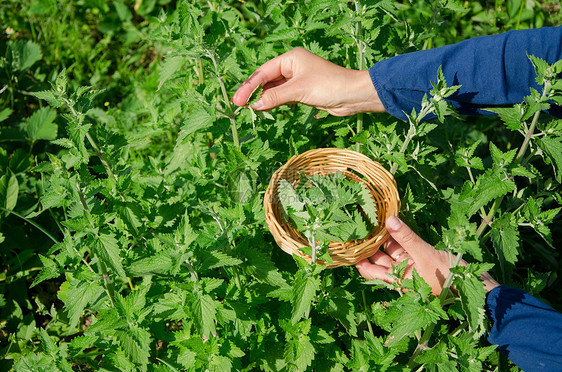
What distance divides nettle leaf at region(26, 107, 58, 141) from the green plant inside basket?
2.44 metres

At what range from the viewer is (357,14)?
8.09ft

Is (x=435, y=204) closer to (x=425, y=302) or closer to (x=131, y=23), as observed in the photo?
(x=425, y=302)

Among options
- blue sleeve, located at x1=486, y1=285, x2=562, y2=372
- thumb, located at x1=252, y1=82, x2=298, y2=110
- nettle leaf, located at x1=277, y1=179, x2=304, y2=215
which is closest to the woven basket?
nettle leaf, located at x1=277, y1=179, x2=304, y2=215

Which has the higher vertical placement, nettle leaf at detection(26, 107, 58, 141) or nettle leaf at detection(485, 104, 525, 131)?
nettle leaf at detection(485, 104, 525, 131)

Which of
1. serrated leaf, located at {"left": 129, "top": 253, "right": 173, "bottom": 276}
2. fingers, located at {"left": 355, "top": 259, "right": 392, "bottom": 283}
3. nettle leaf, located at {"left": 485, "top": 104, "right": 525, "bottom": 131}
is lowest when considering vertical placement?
fingers, located at {"left": 355, "top": 259, "right": 392, "bottom": 283}

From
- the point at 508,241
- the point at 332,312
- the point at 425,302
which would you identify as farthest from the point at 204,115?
the point at 508,241

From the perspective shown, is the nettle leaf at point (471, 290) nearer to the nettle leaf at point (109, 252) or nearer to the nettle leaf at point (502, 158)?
the nettle leaf at point (502, 158)

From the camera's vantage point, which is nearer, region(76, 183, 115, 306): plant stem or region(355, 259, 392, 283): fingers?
region(76, 183, 115, 306): plant stem

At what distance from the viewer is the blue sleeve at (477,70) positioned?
2266 millimetres

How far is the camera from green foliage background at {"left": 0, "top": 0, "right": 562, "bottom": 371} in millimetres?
2105

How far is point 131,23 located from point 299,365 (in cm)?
456

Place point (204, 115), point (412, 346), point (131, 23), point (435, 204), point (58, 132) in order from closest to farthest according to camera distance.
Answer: point (204, 115)
point (412, 346)
point (435, 204)
point (58, 132)
point (131, 23)

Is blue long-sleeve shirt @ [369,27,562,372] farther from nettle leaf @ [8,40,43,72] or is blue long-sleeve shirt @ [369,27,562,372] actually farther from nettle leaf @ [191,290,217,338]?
nettle leaf @ [8,40,43,72]

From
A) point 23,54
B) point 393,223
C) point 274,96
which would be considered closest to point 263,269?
point 393,223
